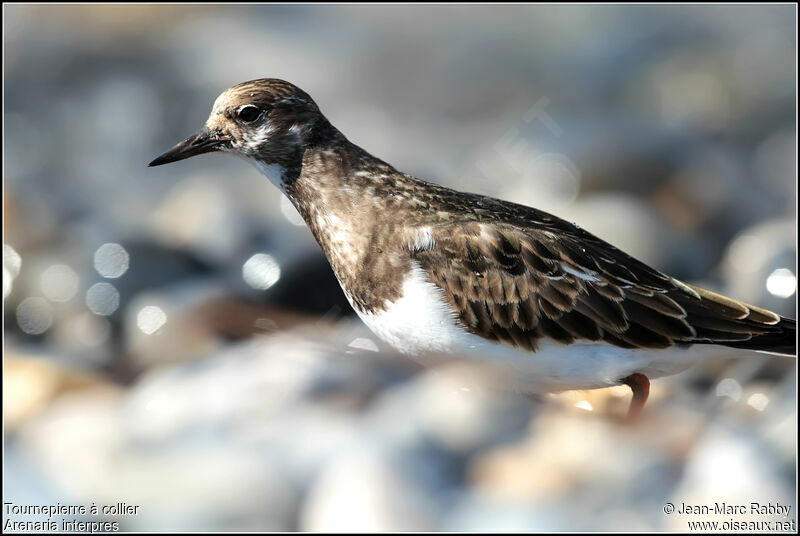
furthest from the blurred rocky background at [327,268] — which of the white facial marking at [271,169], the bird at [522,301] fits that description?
the white facial marking at [271,169]

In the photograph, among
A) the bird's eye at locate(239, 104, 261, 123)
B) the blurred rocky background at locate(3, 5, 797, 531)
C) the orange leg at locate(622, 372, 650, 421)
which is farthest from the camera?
the bird's eye at locate(239, 104, 261, 123)

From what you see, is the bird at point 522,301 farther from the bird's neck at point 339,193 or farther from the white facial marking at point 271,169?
the white facial marking at point 271,169

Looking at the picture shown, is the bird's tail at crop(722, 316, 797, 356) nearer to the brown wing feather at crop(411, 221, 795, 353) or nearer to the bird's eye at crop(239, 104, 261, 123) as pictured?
the brown wing feather at crop(411, 221, 795, 353)

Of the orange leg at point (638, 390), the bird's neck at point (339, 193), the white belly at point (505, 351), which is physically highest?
the bird's neck at point (339, 193)

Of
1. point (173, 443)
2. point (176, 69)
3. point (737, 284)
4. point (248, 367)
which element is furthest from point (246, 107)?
point (176, 69)

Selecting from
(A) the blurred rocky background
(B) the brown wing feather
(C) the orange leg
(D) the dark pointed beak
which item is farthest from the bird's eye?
(C) the orange leg

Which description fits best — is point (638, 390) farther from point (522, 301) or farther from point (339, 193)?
point (339, 193)

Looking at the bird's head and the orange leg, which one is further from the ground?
the bird's head
